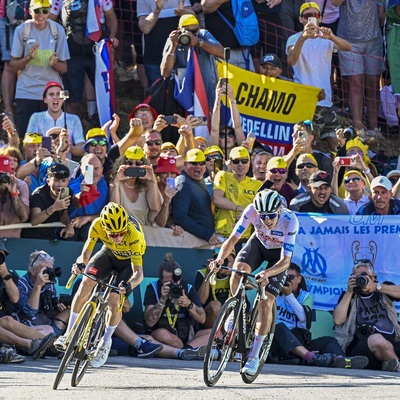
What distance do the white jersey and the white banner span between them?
2293 mm

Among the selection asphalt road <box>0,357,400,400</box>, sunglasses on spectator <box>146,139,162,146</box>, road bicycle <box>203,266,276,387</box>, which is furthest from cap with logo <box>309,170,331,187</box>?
road bicycle <box>203,266,276,387</box>

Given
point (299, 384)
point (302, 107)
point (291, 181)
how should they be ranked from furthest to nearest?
point (302, 107) < point (291, 181) < point (299, 384)

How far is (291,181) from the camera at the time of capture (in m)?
17.2

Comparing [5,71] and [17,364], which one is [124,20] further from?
[17,364]

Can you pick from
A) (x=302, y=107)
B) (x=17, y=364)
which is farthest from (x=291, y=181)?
(x=17, y=364)

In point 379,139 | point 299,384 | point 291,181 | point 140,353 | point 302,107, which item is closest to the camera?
point 299,384

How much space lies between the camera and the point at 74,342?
1248cm

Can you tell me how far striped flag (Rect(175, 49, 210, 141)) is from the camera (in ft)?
58.9

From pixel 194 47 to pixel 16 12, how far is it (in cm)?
273

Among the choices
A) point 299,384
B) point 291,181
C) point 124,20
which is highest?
point 124,20

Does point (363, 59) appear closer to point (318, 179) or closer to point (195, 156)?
point (318, 179)

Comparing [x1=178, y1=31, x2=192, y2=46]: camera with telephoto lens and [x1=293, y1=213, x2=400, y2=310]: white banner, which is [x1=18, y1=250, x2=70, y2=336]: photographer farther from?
[x1=178, y1=31, x2=192, y2=46]: camera with telephoto lens

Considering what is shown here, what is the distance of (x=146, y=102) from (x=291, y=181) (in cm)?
252

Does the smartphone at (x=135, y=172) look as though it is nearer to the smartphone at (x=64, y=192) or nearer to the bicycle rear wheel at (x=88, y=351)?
the smartphone at (x=64, y=192)
